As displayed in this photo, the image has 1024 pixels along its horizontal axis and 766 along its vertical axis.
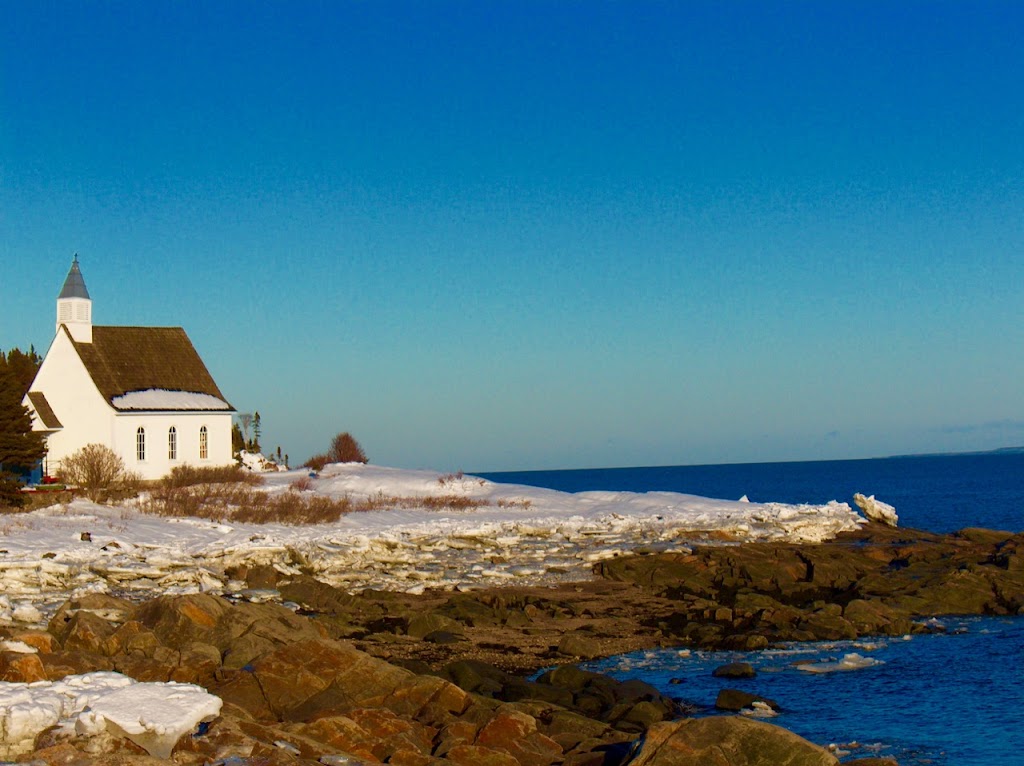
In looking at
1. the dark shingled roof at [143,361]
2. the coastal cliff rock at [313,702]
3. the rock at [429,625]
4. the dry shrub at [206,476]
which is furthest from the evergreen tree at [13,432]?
the coastal cliff rock at [313,702]

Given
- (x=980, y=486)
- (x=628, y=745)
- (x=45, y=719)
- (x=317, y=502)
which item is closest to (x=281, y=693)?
(x=45, y=719)

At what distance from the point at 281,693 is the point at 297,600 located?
9617mm

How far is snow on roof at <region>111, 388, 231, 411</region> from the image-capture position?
158 ft

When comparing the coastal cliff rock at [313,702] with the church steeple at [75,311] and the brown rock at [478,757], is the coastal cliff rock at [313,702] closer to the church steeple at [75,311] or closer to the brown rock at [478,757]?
the brown rock at [478,757]

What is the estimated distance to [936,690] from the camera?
57.5 ft

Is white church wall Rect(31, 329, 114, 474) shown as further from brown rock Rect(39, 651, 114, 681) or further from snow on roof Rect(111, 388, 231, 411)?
brown rock Rect(39, 651, 114, 681)

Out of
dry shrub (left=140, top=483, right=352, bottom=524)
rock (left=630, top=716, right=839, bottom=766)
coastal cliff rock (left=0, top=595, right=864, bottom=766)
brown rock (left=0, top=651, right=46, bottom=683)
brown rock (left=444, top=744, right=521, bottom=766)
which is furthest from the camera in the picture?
dry shrub (left=140, top=483, right=352, bottom=524)

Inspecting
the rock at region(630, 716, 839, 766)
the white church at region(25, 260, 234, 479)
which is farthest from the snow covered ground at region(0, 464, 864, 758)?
the white church at region(25, 260, 234, 479)

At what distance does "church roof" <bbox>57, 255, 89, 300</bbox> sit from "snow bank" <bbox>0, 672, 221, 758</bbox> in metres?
42.5

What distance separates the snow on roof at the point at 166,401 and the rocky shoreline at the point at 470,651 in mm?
26287

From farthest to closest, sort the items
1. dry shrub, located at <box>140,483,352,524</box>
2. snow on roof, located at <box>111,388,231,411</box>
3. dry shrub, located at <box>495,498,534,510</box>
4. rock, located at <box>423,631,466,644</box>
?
snow on roof, located at <box>111,388,231,411</box> → dry shrub, located at <box>495,498,534,510</box> → dry shrub, located at <box>140,483,352,524</box> → rock, located at <box>423,631,466,644</box>

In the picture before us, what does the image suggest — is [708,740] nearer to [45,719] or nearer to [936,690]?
[45,719]

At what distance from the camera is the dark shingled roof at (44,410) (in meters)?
48.0

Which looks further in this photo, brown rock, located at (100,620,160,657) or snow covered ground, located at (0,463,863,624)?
snow covered ground, located at (0,463,863,624)
